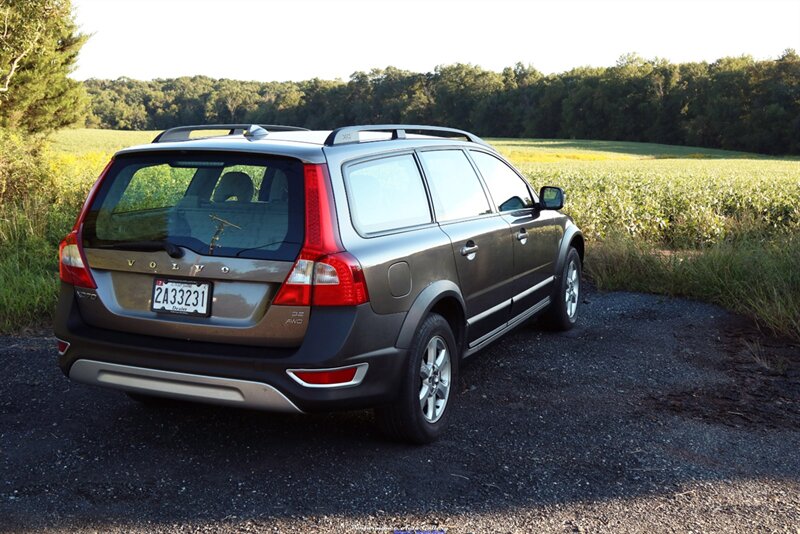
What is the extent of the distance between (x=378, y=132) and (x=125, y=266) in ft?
5.65

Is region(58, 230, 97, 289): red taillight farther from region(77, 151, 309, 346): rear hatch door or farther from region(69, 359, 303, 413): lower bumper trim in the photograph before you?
region(69, 359, 303, 413): lower bumper trim

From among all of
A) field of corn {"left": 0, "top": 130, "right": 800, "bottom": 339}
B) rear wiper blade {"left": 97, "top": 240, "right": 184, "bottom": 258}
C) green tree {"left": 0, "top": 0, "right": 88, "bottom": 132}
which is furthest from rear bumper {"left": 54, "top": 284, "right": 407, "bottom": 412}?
green tree {"left": 0, "top": 0, "right": 88, "bottom": 132}

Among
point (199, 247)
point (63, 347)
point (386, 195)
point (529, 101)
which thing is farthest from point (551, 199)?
point (529, 101)

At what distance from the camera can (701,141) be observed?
8394cm

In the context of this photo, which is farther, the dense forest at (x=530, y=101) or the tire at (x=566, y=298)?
the dense forest at (x=530, y=101)

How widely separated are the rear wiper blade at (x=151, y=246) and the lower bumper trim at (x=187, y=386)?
0.57 meters

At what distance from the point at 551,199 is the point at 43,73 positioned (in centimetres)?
2869

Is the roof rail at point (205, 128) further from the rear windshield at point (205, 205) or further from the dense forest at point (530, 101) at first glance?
the dense forest at point (530, 101)

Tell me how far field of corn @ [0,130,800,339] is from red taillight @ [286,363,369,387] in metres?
4.40

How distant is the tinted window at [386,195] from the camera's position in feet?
12.7

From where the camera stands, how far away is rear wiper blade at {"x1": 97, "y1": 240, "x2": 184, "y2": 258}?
3.69 meters

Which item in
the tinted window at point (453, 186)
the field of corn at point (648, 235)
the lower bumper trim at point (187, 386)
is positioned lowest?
the field of corn at point (648, 235)

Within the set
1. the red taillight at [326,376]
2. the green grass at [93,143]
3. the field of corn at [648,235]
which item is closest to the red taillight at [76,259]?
the red taillight at [326,376]

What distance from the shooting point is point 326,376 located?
140 inches
